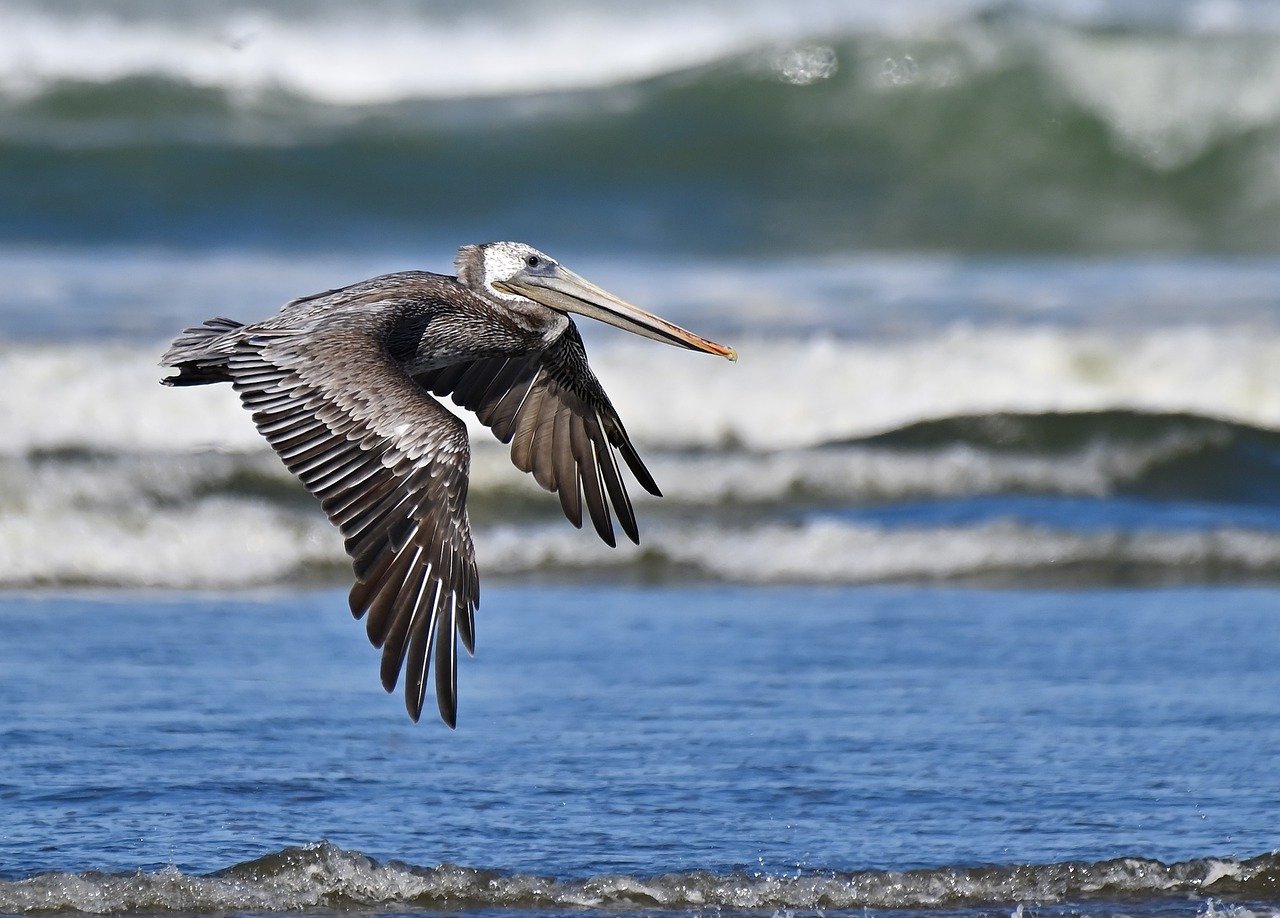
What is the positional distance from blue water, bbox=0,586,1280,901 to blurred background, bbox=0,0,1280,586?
3.57 ft

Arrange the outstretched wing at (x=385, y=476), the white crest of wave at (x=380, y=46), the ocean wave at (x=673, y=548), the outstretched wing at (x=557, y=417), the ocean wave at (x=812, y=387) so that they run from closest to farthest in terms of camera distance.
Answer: the outstretched wing at (x=385, y=476) → the outstretched wing at (x=557, y=417) → the ocean wave at (x=673, y=548) → the ocean wave at (x=812, y=387) → the white crest of wave at (x=380, y=46)

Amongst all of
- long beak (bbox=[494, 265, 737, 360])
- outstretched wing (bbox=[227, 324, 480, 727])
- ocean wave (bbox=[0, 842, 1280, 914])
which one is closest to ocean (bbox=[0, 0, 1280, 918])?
ocean wave (bbox=[0, 842, 1280, 914])

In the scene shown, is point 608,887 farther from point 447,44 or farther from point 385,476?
point 447,44

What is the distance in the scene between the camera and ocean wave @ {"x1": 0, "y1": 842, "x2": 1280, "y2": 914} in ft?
14.8

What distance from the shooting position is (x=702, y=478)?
9.92m

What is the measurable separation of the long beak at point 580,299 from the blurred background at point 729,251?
253 cm

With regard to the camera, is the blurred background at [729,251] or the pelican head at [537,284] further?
the blurred background at [729,251]

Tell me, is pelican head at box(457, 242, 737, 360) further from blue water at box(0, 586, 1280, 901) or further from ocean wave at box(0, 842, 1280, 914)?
ocean wave at box(0, 842, 1280, 914)

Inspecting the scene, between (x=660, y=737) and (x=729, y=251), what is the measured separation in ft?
37.4

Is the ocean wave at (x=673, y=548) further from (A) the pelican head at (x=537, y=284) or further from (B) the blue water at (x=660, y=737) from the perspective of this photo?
(A) the pelican head at (x=537, y=284)

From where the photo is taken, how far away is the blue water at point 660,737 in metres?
4.91

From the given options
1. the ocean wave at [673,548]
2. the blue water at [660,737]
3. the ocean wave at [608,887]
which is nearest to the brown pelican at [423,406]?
the ocean wave at [608,887]

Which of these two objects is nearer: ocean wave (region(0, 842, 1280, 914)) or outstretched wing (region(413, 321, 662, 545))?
ocean wave (region(0, 842, 1280, 914))

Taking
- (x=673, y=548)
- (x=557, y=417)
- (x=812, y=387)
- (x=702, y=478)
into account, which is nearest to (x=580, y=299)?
(x=557, y=417)
